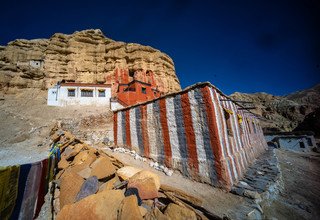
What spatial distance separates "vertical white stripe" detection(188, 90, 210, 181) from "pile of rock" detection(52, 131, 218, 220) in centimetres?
163

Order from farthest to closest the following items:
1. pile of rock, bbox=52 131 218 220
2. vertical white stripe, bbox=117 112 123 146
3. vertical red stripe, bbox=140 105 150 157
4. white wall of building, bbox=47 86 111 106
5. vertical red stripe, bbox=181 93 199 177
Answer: white wall of building, bbox=47 86 111 106
vertical white stripe, bbox=117 112 123 146
vertical red stripe, bbox=140 105 150 157
vertical red stripe, bbox=181 93 199 177
pile of rock, bbox=52 131 218 220

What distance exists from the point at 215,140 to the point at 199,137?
2.09 feet

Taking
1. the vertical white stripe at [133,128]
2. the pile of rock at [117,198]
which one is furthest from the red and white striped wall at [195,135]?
the pile of rock at [117,198]

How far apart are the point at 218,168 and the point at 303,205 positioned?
2.80 meters

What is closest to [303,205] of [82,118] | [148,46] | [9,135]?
[82,118]

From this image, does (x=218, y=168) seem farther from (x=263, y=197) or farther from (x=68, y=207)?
(x=68, y=207)

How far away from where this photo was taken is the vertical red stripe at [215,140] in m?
4.56

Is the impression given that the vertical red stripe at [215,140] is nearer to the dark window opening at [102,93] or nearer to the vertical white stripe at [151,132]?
the vertical white stripe at [151,132]

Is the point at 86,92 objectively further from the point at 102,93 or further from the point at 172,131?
the point at 172,131

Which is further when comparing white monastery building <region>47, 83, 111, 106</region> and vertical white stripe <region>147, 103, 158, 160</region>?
white monastery building <region>47, 83, 111, 106</region>

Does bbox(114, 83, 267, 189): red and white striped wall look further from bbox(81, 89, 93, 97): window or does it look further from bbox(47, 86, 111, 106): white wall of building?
bbox(81, 89, 93, 97): window

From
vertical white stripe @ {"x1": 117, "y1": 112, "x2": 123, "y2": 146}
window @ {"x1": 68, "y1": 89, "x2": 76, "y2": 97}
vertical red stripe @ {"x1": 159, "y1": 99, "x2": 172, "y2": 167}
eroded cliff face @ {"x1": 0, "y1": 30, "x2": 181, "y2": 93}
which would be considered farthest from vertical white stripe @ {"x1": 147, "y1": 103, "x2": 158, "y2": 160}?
eroded cliff face @ {"x1": 0, "y1": 30, "x2": 181, "y2": 93}

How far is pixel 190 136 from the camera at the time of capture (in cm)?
556

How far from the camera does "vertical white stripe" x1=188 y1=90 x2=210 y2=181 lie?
16.6ft
